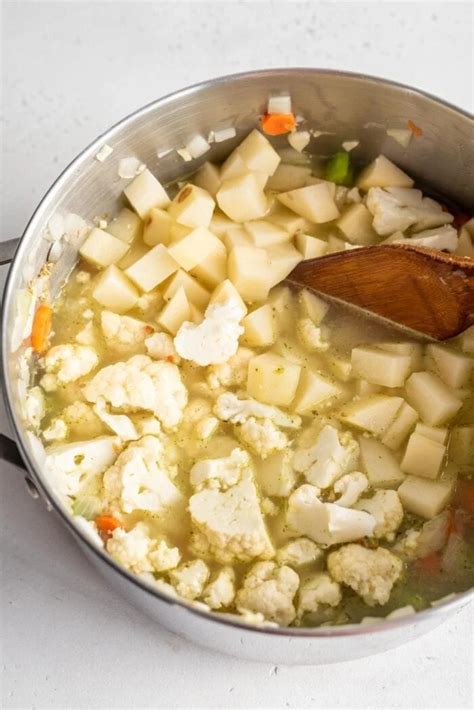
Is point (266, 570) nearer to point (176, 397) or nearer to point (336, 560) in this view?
point (336, 560)

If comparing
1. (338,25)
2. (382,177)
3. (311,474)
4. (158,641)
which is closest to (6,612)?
(158,641)

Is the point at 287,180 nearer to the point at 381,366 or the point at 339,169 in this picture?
the point at 339,169

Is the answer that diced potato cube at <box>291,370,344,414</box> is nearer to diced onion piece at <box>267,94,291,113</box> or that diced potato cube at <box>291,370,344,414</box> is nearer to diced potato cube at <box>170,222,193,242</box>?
diced potato cube at <box>170,222,193,242</box>

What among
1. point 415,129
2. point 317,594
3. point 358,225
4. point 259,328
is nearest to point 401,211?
point 358,225

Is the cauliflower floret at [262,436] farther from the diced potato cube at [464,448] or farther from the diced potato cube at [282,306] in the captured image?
the diced potato cube at [464,448]

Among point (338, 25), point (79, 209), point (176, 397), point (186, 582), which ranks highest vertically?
point (338, 25)

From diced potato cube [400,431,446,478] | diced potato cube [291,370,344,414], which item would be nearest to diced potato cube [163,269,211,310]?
diced potato cube [291,370,344,414]

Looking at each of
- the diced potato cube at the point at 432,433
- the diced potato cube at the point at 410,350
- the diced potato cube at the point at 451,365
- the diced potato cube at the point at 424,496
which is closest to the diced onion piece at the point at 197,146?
the diced potato cube at the point at 410,350
